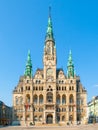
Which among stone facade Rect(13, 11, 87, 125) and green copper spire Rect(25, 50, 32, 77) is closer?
stone facade Rect(13, 11, 87, 125)

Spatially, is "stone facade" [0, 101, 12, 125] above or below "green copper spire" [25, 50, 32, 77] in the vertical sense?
below

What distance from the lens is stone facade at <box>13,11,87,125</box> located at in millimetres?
126000

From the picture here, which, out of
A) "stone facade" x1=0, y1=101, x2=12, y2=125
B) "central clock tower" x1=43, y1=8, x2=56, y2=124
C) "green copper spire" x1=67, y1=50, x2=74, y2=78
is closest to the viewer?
"central clock tower" x1=43, y1=8, x2=56, y2=124

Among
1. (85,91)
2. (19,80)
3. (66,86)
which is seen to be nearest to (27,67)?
(19,80)

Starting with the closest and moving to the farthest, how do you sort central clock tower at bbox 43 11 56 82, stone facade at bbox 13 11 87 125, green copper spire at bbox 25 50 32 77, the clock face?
stone facade at bbox 13 11 87 125 < central clock tower at bbox 43 11 56 82 < the clock face < green copper spire at bbox 25 50 32 77

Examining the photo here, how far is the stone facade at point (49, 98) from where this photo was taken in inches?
4961

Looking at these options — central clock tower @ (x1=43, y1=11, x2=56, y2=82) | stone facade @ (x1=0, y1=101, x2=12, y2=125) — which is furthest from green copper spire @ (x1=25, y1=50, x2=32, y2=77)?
stone facade @ (x1=0, y1=101, x2=12, y2=125)

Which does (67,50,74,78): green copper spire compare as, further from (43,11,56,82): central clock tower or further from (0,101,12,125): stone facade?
(0,101,12,125): stone facade

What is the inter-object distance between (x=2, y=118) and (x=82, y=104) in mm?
38142

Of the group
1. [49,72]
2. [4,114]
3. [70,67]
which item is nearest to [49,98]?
[49,72]

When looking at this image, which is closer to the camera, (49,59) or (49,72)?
(49,72)

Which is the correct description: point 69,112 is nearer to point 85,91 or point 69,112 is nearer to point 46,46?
point 85,91

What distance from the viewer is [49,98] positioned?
128 m

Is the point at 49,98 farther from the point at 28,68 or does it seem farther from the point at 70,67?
the point at 70,67
